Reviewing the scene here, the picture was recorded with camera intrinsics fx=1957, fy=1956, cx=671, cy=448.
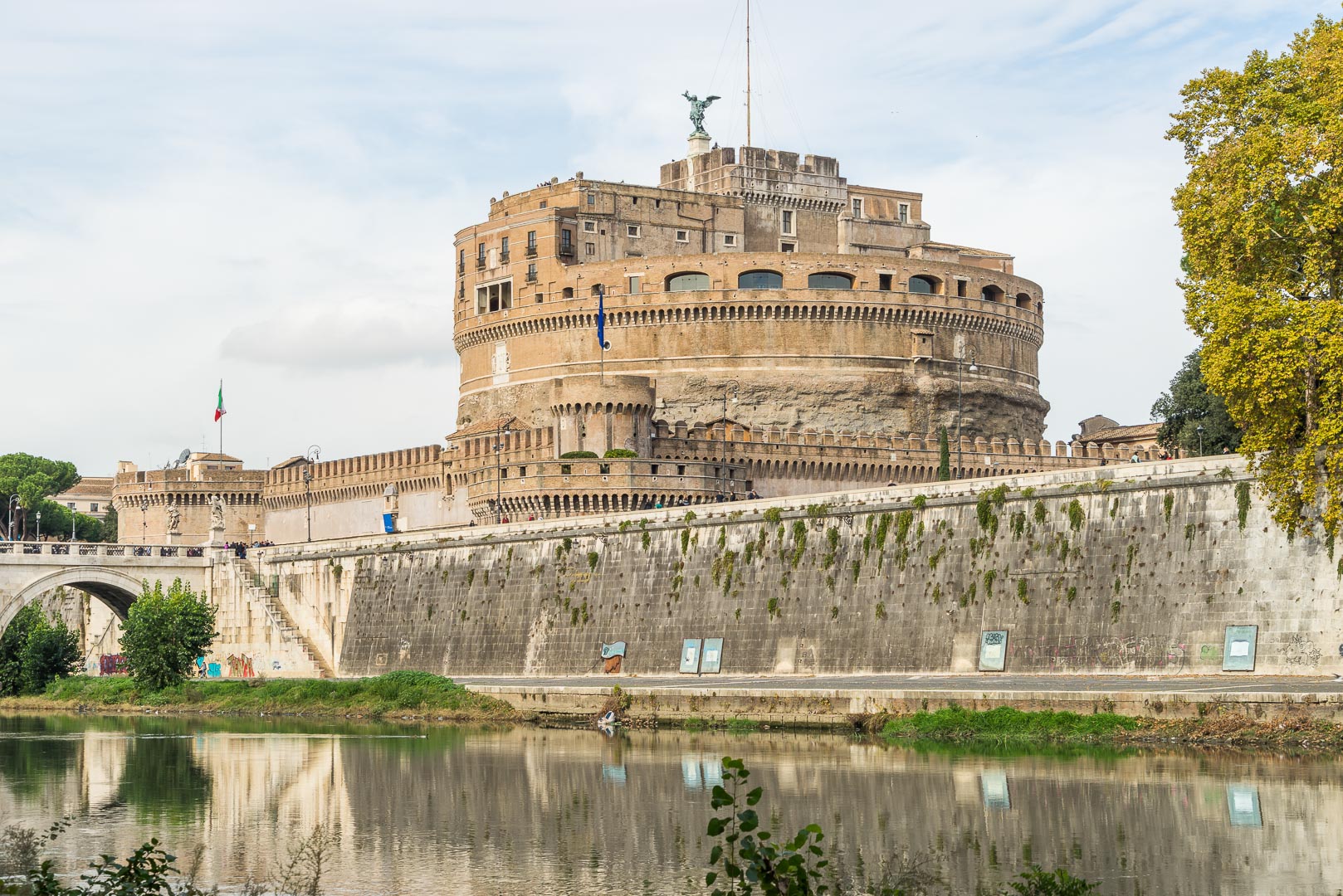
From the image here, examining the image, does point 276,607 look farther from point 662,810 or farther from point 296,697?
point 662,810

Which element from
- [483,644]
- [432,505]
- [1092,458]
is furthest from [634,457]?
[1092,458]

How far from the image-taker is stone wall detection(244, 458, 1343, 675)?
3195cm

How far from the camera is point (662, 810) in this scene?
2369cm

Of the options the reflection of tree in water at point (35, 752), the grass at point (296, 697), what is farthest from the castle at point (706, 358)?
the reflection of tree in water at point (35, 752)

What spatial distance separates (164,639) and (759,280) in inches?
1064

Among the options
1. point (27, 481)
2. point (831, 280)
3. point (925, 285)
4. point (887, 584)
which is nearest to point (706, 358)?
point (831, 280)

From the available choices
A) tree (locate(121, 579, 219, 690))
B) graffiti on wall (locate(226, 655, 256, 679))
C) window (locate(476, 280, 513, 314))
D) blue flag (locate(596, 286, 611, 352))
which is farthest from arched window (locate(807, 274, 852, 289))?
tree (locate(121, 579, 219, 690))

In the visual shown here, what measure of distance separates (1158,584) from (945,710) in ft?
16.2

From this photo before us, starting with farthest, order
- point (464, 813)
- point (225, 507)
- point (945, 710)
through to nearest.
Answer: point (225, 507) → point (945, 710) → point (464, 813)

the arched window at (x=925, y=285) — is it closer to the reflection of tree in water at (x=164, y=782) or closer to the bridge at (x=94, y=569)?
the bridge at (x=94, y=569)

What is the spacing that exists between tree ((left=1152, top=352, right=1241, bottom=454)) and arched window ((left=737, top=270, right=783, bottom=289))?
19.6m

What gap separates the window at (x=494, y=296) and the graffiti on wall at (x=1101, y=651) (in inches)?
1626

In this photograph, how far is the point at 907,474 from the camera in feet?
200

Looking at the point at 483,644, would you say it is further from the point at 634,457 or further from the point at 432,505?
the point at 432,505
